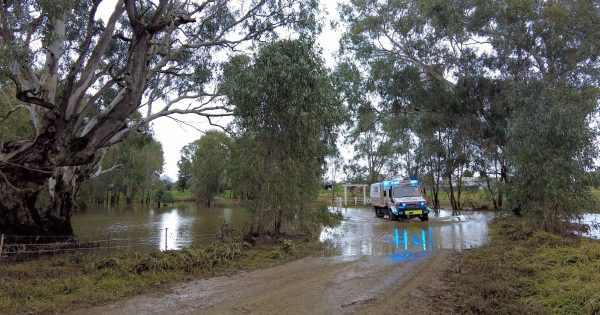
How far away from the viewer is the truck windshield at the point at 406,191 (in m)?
23.3

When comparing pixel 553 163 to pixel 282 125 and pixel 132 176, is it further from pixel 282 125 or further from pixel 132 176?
pixel 132 176

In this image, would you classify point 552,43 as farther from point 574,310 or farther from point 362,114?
point 574,310

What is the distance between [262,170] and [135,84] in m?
4.51

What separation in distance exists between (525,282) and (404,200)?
1576 cm

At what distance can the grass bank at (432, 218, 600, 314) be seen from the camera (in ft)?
19.2

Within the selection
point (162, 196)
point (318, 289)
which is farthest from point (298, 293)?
point (162, 196)

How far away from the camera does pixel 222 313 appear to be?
6184 millimetres

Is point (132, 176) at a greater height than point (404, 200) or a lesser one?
greater

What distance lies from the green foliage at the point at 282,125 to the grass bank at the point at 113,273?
180cm

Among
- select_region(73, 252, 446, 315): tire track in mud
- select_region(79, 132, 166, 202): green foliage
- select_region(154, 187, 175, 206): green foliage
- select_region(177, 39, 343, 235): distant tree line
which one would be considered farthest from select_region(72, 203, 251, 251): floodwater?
select_region(154, 187, 175, 206): green foliage

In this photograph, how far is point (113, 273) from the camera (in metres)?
8.79

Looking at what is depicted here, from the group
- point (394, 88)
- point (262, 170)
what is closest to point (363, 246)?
point (262, 170)

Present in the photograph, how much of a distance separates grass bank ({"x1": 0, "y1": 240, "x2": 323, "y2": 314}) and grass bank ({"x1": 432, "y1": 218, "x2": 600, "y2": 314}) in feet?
14.8

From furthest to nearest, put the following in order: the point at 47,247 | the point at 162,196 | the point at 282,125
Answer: the point at 162,196 → the point at 47,247 → the point at 282,125
